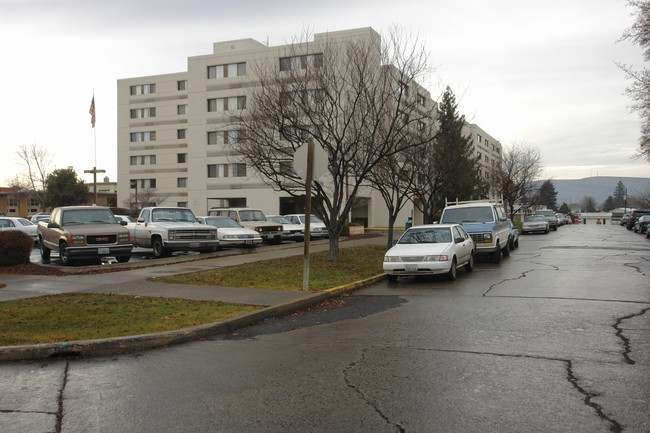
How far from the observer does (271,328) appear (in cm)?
812

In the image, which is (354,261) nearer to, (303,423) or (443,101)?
(303,423)

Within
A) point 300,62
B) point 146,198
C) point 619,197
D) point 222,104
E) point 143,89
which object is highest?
point 143,89

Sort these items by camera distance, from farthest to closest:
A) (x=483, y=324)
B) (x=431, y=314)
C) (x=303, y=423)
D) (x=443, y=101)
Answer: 1. (x=443, y=101)
2. (x=431, y=314)
3. (x=483, y=324)
4. (x=303, y=423)

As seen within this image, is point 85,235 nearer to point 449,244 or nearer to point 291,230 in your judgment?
point 449,244

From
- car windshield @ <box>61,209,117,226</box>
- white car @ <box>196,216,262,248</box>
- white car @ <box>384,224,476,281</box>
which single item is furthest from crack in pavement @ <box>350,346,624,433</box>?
white car @ <box>196,216,262,248</box>

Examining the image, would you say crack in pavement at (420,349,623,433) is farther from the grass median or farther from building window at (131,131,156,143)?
building window at (131,131,156,143)

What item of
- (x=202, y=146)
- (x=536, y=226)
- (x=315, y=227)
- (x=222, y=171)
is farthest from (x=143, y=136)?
(x=536, y=226)

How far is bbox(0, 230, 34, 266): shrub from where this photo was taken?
14625mm

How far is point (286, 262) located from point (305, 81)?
563 centimetres

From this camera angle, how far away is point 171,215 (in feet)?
63.9

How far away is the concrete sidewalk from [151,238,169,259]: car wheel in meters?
1.69

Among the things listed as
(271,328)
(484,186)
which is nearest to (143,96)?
(484,186)

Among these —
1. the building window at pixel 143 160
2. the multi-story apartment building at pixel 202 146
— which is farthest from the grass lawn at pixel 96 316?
the building window at pixel 143 160

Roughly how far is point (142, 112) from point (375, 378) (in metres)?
70.8
